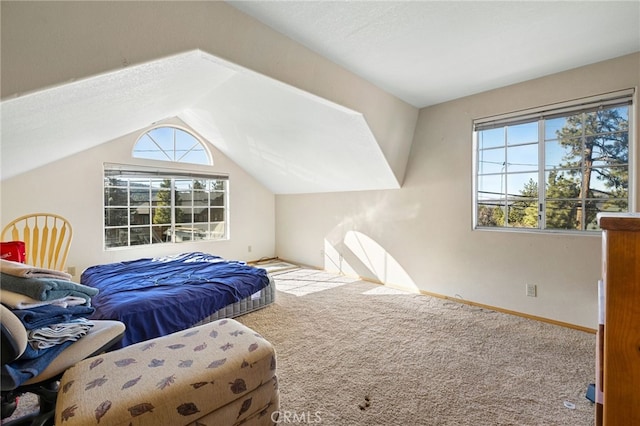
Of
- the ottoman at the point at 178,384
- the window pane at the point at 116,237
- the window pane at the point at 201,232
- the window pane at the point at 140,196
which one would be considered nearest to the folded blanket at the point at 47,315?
the ottoman at the point at 178,384

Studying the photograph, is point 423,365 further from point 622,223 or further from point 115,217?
point 115,217

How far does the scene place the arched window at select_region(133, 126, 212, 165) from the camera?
4250 millimetres

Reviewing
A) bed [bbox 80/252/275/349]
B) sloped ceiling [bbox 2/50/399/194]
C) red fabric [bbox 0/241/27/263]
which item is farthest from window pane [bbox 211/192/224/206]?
red fabric [bbox 0/241/27/263]

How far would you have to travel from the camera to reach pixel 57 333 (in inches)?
44.9

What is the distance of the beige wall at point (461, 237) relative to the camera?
248 cm

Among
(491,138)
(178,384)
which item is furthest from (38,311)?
(491,138)

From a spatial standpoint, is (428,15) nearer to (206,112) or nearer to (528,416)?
(528,416)

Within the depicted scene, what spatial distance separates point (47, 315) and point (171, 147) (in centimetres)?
396

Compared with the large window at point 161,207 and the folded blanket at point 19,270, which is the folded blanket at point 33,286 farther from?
the large window at point 161,207

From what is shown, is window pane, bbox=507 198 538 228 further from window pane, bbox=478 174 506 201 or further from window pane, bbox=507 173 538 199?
window pane, bbox=478 174 506 201

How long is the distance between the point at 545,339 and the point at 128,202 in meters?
5.38

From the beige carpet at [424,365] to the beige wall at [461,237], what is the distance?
0.30 metres

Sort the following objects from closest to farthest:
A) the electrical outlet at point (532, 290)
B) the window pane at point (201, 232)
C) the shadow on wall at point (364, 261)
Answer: the electrical outlet at point (532, 290)
the shadow on wall at point (364, 261)
the window pane at point (201, 232)

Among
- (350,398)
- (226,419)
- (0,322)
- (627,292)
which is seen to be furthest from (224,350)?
(627,292)
